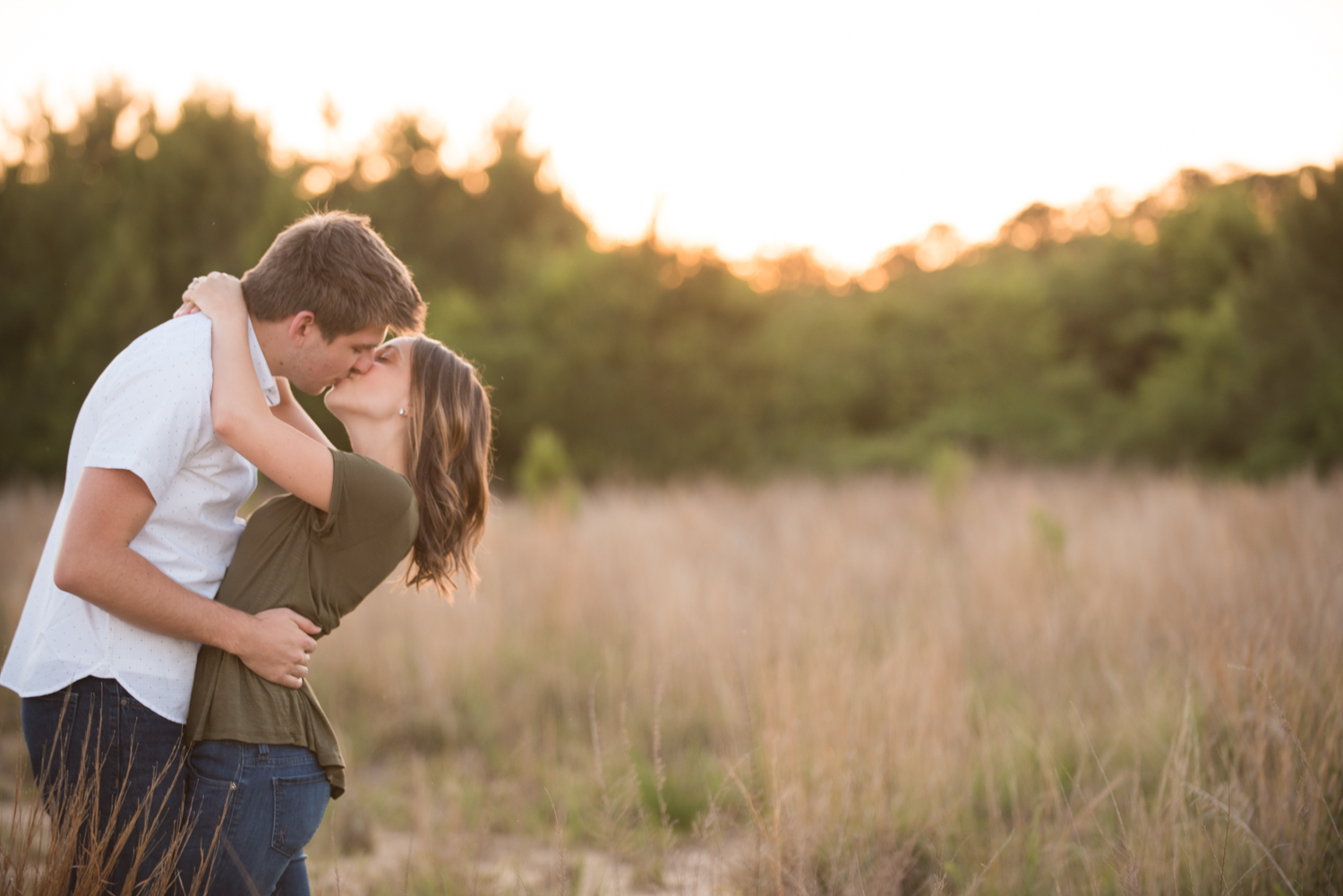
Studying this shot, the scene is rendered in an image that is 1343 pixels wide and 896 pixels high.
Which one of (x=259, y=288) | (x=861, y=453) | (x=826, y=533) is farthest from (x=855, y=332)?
(x=259, y=288)

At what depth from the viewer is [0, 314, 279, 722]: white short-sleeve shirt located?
1.69 meters

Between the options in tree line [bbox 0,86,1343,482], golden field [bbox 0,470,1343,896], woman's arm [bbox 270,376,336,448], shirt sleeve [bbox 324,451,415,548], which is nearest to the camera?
shirt sleeve [bbox 324,451,415,548]

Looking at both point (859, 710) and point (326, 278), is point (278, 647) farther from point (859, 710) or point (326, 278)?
point (859, 710)

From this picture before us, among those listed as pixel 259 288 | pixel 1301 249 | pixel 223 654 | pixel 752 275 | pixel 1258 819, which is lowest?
pixel 1258 819

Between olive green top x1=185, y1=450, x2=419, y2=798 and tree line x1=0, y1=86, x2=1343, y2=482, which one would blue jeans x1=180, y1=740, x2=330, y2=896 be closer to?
olive green top x1=185, y1=450, x2=419, y2=798

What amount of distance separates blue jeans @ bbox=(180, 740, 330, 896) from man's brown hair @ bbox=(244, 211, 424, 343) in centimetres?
94

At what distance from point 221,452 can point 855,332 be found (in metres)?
20.4

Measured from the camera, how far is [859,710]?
3.86m

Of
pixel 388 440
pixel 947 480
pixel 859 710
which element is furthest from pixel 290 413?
pixel 947 480

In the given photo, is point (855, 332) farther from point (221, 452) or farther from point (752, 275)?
point (221, 452)

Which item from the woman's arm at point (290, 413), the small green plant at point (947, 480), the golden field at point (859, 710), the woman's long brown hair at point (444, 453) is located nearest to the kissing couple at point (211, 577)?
the woman's long brown hair at point (444, 453)

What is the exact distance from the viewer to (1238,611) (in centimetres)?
489

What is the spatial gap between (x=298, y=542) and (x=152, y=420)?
0.42 m

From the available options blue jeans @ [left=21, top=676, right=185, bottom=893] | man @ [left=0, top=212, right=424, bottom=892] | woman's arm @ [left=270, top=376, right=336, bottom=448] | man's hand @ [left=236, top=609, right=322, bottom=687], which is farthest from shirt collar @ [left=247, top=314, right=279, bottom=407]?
blue jeans @ [left=21, top=676, right=185, bottom=893]
